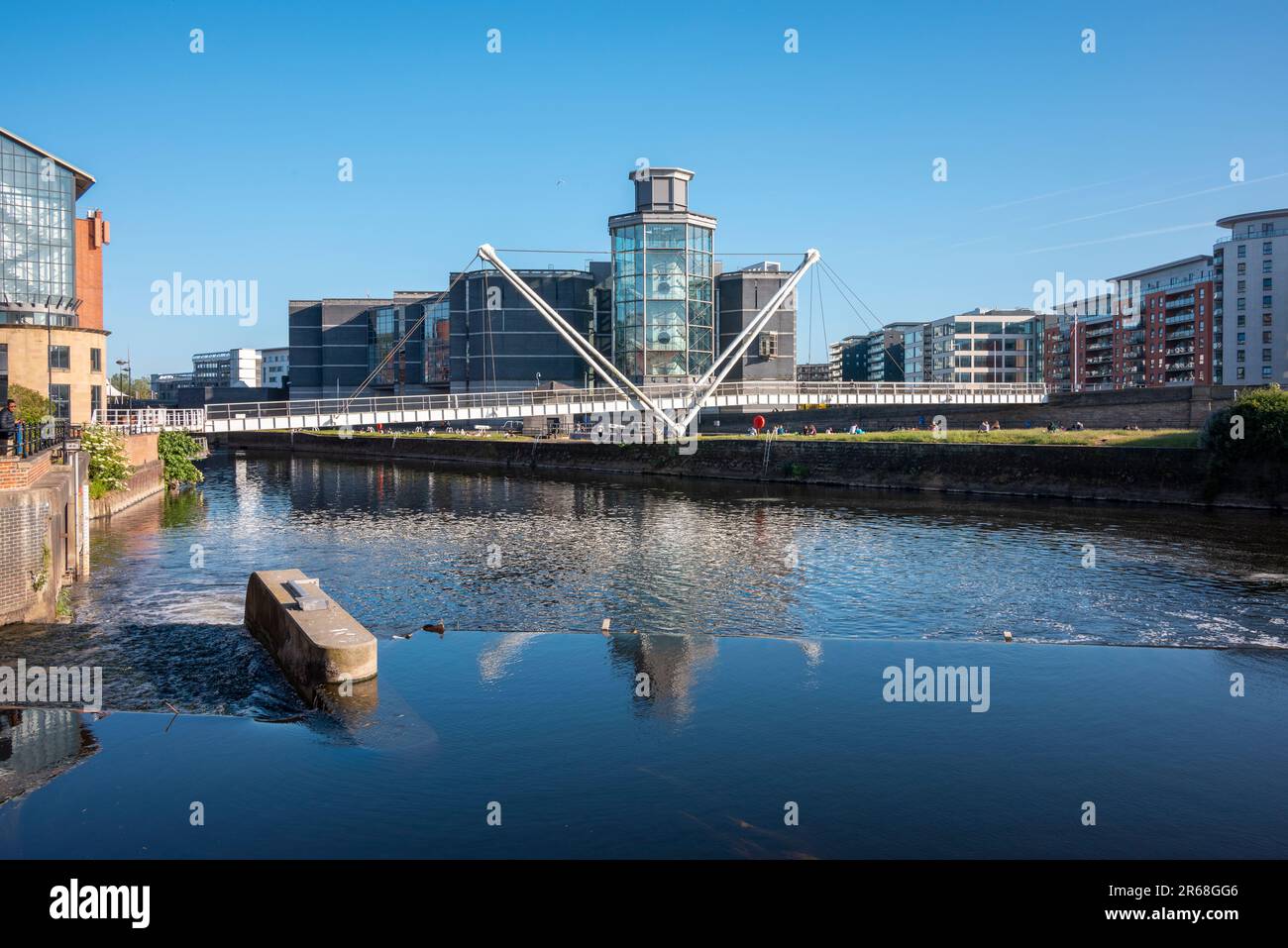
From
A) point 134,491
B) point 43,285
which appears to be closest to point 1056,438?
point 134,491

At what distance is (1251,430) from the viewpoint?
47562 mm

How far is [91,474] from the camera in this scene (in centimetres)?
4294

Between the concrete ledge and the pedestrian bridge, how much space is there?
118 feet

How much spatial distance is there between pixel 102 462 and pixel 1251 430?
50.7m

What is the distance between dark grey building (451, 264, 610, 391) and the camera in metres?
113

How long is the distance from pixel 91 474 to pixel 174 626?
2434 centimetres

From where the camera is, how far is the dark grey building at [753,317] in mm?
110938

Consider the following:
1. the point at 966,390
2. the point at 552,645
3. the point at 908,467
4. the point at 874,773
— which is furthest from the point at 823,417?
the point at 874,773

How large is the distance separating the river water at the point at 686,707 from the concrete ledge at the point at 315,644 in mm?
444

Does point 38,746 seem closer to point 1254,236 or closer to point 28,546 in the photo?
point 28,546

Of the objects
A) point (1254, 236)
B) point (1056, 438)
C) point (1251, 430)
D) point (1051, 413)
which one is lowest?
point (1056, 438)

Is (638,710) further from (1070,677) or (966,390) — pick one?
(966,390)
